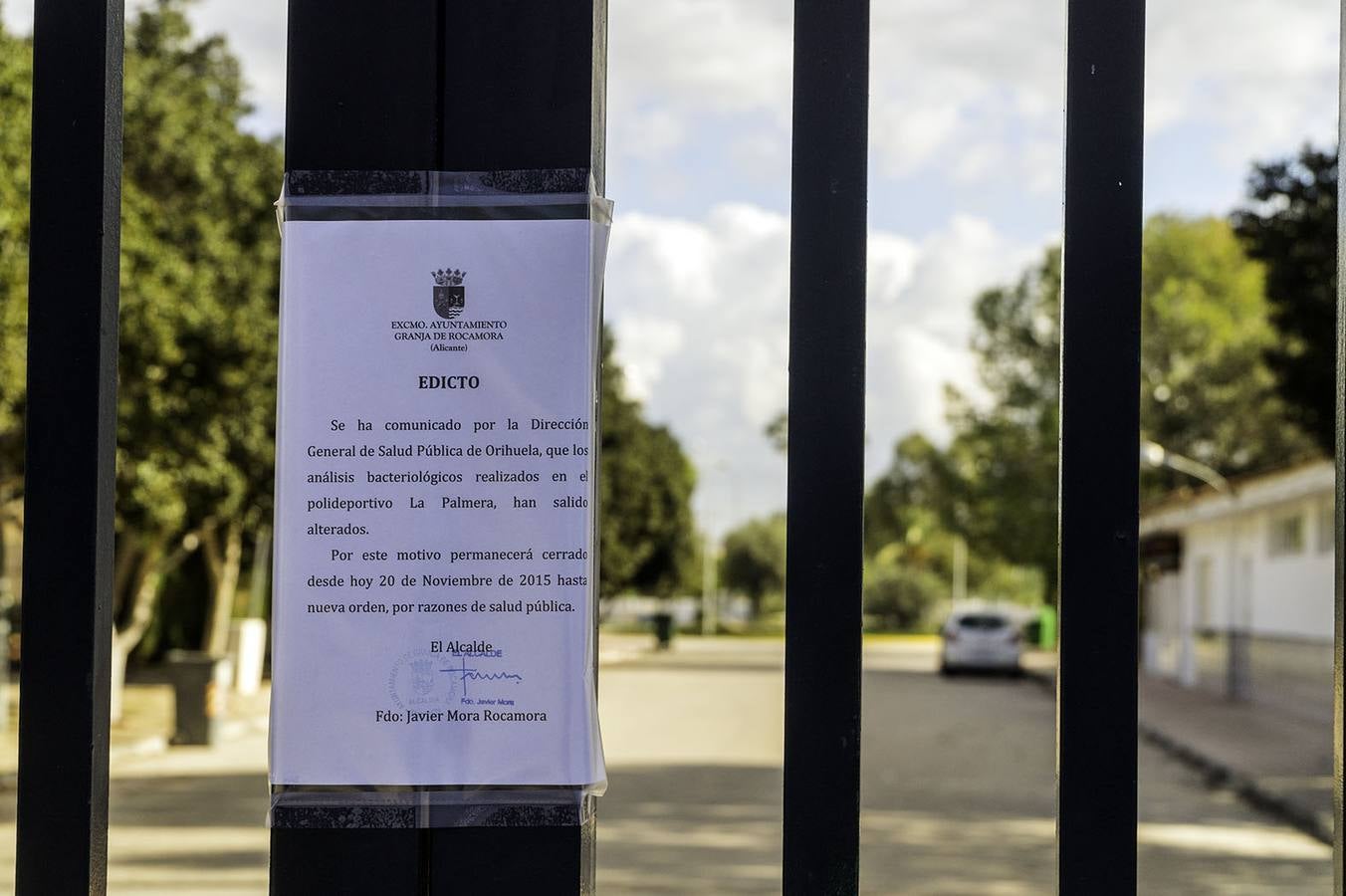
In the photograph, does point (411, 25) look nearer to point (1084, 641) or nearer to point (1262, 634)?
point (1084, 641)

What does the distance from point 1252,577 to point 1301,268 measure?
59.3ft

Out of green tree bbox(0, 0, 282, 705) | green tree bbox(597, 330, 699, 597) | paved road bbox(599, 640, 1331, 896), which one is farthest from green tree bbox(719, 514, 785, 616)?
green tree bbox(0, 0, 282, 705)

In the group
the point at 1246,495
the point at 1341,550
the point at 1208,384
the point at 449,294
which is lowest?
the point at 1341,550

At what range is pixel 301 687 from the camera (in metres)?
1.65

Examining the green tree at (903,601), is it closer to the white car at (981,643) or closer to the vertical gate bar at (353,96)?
the white car at (981,643)

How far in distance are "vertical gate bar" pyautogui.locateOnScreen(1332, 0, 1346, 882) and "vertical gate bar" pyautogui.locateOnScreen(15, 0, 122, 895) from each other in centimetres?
137

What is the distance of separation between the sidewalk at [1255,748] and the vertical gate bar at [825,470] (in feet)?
37.6

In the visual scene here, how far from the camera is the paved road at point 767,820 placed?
9898 mm

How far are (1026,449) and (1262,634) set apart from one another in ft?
55.8

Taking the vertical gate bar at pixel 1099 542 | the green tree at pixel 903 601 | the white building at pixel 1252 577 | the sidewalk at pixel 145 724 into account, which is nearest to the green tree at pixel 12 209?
the sidewalk at pixel 145 724

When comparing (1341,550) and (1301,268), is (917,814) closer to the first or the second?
(1301,268)

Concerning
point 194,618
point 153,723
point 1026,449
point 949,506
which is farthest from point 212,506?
point 949,506

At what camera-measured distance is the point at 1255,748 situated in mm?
19031

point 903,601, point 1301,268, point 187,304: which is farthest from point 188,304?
point 903,601
